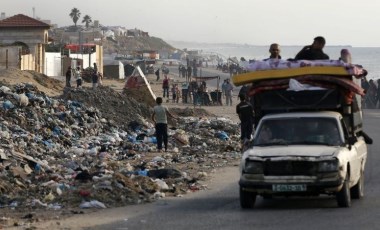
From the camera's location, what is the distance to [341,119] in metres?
17.2

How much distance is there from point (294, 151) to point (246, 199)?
1.18m

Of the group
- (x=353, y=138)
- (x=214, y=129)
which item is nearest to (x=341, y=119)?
(x=353, y=138)

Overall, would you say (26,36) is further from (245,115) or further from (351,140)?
(351,140)

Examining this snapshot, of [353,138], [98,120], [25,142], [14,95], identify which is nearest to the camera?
[353,138]

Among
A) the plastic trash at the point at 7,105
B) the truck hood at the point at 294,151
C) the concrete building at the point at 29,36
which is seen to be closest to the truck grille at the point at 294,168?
the truck hood at the point at 294,151

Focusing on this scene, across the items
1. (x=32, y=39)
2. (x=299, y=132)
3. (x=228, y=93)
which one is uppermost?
(x=299, y=132)

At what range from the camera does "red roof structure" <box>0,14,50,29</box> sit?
7425 cm

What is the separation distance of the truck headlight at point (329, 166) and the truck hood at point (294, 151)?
0.44 feet

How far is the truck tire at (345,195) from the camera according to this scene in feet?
52.5

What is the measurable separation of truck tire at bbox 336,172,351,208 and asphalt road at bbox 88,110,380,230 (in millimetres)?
110

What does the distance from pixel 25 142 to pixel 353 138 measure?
13.3m

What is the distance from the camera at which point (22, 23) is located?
75.6 meters

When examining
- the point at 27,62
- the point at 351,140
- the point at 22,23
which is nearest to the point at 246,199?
the point at 351,140

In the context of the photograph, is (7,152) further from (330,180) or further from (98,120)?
(98,120)
